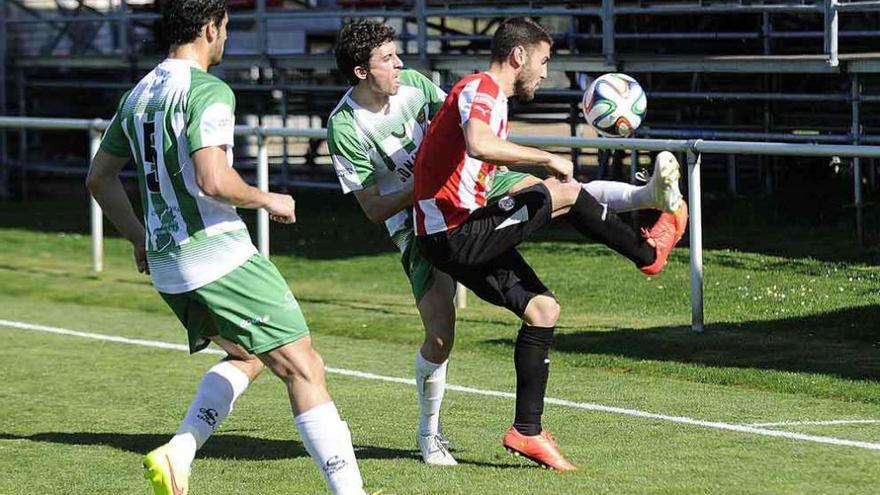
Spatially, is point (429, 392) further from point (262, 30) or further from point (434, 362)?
point (262, 30)

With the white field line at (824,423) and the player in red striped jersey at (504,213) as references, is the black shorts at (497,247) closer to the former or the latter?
the player in red striped jersey at (504,213)

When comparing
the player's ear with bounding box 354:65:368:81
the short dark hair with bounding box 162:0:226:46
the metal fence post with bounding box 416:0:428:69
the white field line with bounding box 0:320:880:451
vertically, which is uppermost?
the metal fence post with bounding box 416:0:428:69

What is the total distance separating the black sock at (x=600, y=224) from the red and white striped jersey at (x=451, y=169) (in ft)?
1.36

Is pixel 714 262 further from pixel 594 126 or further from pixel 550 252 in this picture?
pixel 594 126

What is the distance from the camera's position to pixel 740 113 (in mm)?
18062

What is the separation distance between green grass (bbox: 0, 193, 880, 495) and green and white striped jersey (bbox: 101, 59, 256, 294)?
123cm

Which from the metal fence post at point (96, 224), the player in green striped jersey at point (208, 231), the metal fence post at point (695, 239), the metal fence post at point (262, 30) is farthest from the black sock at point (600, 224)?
the metal fence post at point (262, 30)

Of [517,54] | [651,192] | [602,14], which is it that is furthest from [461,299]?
[517,54]

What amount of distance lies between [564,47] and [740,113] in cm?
225

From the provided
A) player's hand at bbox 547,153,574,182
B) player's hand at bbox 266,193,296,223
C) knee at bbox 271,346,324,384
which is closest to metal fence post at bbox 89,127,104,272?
player's hand at bbox 547,153,574,182

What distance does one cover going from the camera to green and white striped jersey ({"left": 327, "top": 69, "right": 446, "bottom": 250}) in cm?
764

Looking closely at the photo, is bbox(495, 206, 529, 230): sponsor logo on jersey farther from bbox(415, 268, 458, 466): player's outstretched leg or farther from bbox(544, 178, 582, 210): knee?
bbox(415, 268, 458, 466): player's outstretched leg

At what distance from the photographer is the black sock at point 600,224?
7.31 meters

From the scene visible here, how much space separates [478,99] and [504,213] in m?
0.50
